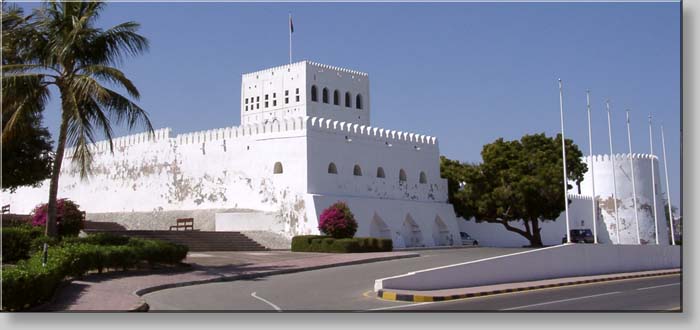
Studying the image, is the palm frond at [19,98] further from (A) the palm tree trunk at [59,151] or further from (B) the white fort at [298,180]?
(B) the white fort at [298,180]

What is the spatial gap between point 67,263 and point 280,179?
16.9 meters

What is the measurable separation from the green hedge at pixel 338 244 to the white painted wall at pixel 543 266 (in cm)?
980

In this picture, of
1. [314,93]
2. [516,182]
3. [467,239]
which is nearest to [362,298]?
[516,182]

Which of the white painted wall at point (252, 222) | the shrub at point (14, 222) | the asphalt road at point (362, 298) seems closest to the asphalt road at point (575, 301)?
the asphalt road at point (362, 298)

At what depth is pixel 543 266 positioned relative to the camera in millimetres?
17359

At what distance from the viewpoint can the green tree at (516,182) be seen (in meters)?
34.7

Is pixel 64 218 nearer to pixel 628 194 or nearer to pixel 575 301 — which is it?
pixel 575 301

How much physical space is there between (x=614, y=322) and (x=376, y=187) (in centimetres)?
2242

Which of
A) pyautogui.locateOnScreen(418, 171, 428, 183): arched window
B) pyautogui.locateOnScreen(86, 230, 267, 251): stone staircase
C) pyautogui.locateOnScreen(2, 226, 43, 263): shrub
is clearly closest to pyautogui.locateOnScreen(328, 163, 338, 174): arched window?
pyautogui.locateOnScreen(86, 230, 267, 251): stone staircase

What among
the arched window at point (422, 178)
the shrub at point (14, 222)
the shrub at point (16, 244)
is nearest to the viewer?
the shrub at point (16, 244)

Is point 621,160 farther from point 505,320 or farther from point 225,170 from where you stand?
point 505,320

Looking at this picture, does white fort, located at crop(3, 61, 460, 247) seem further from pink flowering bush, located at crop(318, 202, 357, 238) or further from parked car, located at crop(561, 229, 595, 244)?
parked car, located at crop(561, 229, 595, 244)

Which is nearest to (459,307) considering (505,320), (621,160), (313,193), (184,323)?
(505,320)

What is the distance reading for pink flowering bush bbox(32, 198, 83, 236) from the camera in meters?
20.7
